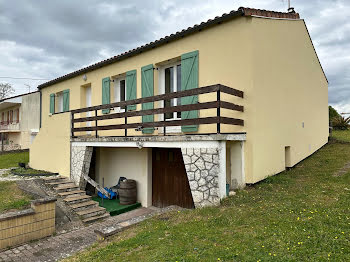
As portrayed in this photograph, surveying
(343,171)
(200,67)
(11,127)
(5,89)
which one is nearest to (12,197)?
(200,67)

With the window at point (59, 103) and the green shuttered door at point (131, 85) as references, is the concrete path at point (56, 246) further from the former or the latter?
the window at point (59, 103)

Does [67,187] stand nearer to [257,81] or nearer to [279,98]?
[257,81]

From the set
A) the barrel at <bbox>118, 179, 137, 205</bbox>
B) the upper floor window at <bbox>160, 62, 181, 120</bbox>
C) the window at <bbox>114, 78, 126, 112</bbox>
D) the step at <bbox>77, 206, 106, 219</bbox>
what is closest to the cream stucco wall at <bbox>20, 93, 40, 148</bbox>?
the window at <bbox>114, 78, 126, 112</bbox>

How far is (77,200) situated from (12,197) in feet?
6.17

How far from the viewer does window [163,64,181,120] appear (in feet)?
27.4

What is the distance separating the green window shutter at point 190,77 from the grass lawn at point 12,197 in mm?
5196

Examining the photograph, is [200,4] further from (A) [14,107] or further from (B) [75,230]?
(A) [14,107]

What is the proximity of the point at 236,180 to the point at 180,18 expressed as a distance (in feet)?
21.6

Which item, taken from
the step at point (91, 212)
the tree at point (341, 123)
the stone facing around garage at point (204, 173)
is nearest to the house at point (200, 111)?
the stone facing around garage at point (204, 173)

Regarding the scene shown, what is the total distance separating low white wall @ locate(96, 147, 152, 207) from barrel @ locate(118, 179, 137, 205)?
0.28 meters

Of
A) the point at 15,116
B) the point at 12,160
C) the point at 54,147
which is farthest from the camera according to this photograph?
the point at 15,116

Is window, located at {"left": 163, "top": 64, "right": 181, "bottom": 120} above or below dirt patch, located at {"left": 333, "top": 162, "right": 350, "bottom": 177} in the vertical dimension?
above

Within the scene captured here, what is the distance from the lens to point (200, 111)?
7480 millimetres

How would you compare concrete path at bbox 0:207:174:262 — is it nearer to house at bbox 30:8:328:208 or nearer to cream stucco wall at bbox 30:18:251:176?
house at bbox 30:8:328:208
